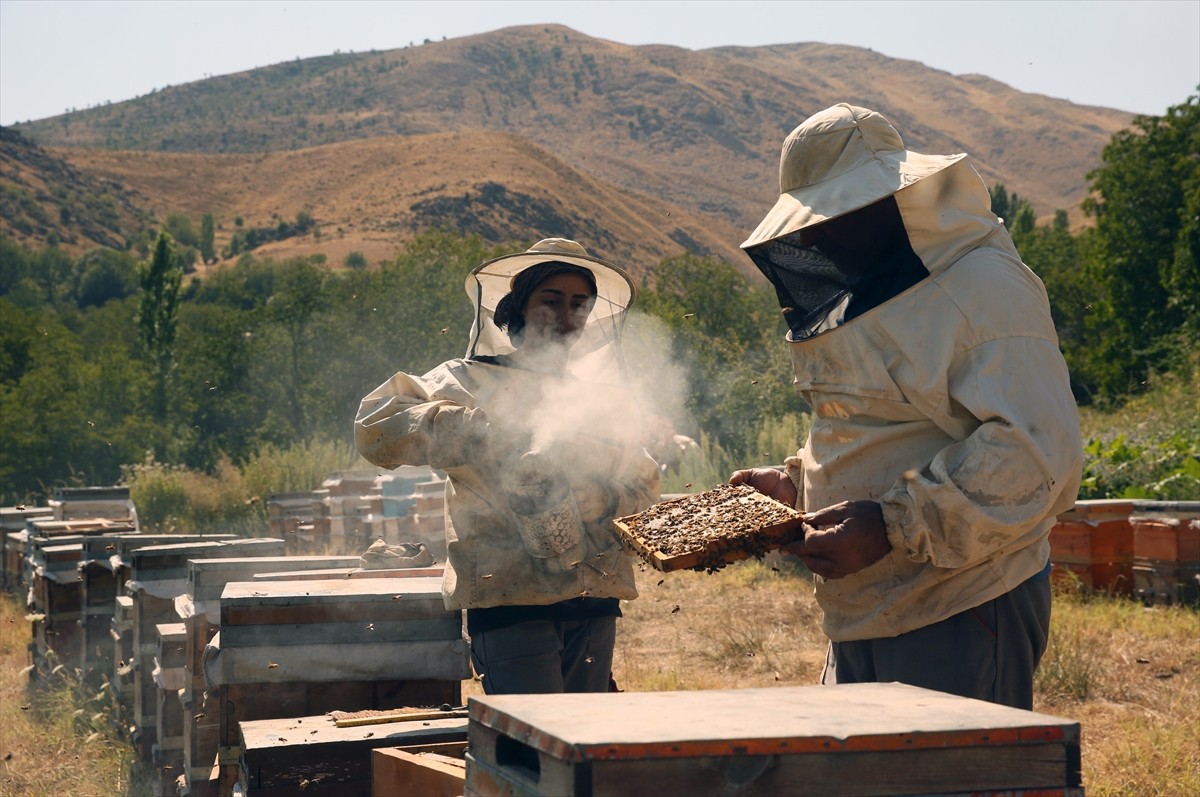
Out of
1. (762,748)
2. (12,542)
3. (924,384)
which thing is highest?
(924,384)

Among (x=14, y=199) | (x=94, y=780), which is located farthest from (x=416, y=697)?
(x=14, y=199)

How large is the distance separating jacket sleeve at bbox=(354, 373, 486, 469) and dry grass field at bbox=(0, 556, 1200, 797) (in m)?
1.38

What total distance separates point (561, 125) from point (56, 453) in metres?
91.2

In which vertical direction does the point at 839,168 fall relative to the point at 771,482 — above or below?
above

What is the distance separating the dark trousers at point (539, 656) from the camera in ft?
11.0

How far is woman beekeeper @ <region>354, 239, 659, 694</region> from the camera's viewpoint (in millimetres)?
3373

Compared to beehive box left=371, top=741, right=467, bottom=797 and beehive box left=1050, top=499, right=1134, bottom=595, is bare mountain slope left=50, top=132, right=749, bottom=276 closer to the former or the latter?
beehive box left=1050, top=499, right=1134, bottom=595

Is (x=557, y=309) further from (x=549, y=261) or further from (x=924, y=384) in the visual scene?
(x=924, y=384)

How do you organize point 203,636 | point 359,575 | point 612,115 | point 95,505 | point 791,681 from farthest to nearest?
point 612,115
point 95,505
point 791,681
point 203,636
point 359,575

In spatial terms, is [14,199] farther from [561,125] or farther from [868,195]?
[868,195]

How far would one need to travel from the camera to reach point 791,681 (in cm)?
704

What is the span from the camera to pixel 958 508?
8.13 feet

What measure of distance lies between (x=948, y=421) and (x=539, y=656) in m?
1.39

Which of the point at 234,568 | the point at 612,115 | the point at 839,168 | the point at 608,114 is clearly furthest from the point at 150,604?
the point at 608,114
